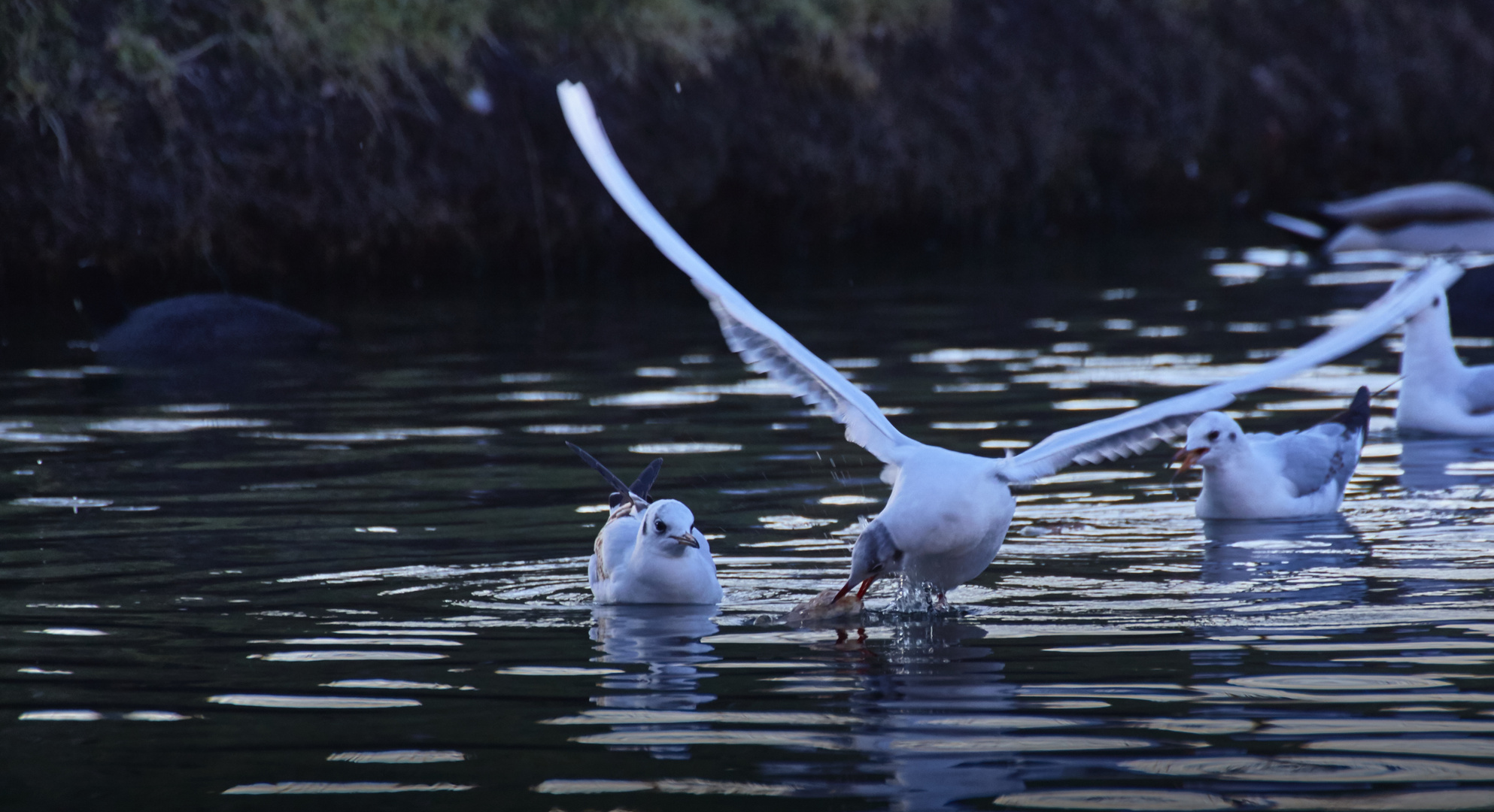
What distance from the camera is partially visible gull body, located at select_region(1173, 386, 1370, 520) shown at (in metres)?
8.61

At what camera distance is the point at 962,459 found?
6.68 metres

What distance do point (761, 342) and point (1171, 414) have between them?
1481mm

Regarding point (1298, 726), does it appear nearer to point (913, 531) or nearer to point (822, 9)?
point (913, 531)

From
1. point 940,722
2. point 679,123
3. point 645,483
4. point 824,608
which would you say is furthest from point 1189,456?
point 679,123

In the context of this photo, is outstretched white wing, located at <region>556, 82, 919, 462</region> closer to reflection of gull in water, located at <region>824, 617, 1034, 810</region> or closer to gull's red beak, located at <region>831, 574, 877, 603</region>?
gull's red beak, located at <region>831, 574, 877, 603</region>

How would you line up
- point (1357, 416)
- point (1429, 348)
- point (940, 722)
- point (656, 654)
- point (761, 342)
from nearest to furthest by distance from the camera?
1. point (940, 722)
2. point (656, 654)
3. point (761, 342)
4. point (1357, 416)
5. point (1429, 348)

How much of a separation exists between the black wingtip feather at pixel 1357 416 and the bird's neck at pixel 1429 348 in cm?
147

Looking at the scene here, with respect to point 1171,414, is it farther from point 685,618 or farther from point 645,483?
point 645,483

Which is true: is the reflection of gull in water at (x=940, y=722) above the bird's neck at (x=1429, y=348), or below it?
below

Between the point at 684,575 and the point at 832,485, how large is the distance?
→ 267 centimetres

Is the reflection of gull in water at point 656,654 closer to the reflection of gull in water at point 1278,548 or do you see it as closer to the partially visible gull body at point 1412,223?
the reflection of gull in water at point 1278,548

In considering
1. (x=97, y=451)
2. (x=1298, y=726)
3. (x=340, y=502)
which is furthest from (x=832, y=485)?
(x=1298, y=726)

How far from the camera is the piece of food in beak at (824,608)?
6684 mm

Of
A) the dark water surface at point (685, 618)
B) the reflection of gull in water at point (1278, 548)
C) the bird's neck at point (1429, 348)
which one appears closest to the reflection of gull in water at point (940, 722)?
the dark water surface at point (685, 618)
